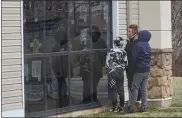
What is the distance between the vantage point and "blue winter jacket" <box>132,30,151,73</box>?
9.93 m

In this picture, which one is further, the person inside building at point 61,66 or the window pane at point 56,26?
the person inside building at point 61,66

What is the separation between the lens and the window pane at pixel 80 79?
9898mm

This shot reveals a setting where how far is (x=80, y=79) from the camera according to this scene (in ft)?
33.1

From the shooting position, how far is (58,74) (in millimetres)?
9664

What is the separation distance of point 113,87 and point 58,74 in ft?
4.15

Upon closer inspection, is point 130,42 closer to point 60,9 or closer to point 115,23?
point 115,23

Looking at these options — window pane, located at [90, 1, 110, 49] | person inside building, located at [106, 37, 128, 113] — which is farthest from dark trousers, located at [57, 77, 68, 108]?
window pane, located at [90, 1, 110, 49]

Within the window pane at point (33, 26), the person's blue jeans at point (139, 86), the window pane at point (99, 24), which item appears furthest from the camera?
the window pane at point (99, 24)

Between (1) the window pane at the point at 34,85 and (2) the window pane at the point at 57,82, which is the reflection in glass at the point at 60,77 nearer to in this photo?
(2) the window pane at the point at 57,82

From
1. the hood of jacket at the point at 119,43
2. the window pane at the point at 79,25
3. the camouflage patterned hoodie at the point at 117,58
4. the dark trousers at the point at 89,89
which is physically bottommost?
the dark trousers at the point at 89,89

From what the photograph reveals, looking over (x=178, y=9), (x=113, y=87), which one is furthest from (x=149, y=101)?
(x=178, y=9)

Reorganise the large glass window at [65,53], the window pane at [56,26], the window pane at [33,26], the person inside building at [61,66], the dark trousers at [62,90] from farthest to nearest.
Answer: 1. the dark trousers at [62,90]
2. the person inside building at [61,66]
3. the window pane at [56,26]
4. the large glass window at [65,53]
5. the window pane at [33,26]

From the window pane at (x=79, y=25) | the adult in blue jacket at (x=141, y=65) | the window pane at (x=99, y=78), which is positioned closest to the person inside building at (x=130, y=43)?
the adult in blue jacket at (x=141, y=65)

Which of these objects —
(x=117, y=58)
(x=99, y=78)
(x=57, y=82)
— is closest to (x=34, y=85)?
(x=57, y=82)
